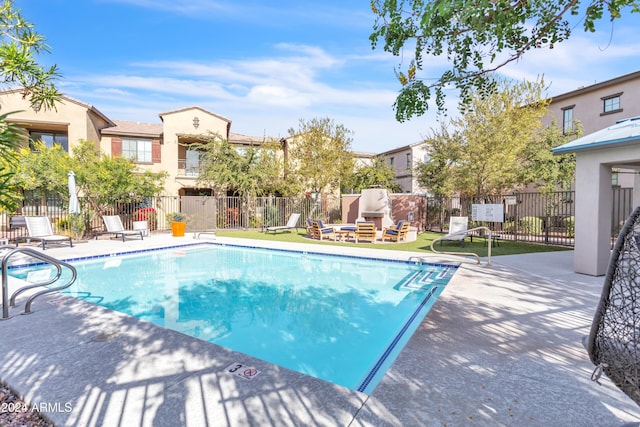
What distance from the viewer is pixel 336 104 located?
2255cm

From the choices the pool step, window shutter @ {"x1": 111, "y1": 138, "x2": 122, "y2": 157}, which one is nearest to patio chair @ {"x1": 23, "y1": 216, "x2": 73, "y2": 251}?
window shutter @ {"x1": 111, "y1": 138, "x2": 122, "y2": 157}

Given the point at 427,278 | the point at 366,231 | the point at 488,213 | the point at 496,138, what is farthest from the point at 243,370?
the point at 496,138

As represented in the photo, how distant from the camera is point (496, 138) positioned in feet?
54.0

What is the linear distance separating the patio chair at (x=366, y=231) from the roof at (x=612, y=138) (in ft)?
26.5

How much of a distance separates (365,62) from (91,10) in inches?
411

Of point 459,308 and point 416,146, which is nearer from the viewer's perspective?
point 459,308

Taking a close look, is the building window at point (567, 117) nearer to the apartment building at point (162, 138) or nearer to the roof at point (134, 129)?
the apartment building at point (162, 138)

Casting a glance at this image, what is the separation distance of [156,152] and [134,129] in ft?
8.12

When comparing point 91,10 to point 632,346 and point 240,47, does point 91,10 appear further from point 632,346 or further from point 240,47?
point 632,346

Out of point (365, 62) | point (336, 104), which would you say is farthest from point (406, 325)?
point (336, 104)

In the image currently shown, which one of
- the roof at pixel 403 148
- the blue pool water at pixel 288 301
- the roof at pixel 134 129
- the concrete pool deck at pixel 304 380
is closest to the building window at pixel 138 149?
the roof at pixel 134 129

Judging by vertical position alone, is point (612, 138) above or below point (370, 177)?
below

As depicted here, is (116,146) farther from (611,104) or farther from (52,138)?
(611,104)

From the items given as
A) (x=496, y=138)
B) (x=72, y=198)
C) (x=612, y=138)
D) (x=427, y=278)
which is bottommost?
(x=427, y=278)
